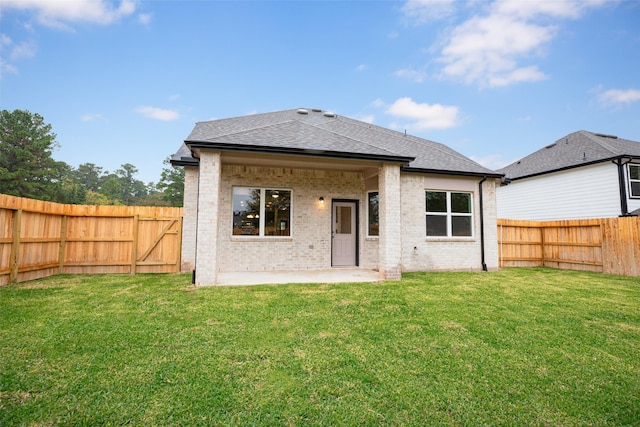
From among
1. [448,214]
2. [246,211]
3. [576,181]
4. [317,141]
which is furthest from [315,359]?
[576,181]

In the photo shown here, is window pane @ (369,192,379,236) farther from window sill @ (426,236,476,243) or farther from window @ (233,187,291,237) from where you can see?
window @ (233,187,291,237)

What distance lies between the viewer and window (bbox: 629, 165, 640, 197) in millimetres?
12141

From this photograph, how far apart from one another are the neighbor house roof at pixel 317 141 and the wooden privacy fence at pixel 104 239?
7.15 ft

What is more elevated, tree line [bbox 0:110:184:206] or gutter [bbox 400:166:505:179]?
tree line [bbox 0:110:184:206]

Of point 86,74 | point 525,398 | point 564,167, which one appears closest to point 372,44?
point 564,167

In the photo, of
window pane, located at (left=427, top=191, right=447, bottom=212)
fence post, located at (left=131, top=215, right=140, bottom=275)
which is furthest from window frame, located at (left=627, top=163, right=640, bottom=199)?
fence post, located at (left=131, top=215, right=140, bottom=275)

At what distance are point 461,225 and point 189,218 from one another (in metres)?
9.13

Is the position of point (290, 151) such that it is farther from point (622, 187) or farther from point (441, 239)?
point (622, 187)

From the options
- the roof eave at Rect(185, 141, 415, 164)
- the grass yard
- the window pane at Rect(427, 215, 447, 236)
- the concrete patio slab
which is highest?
the roof eave at Rect(185, 141, 415, 164)

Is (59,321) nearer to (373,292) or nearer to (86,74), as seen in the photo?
(373,292)

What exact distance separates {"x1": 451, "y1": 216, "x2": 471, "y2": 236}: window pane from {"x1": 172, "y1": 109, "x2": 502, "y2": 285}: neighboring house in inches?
1.4

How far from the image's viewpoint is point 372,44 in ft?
52.9

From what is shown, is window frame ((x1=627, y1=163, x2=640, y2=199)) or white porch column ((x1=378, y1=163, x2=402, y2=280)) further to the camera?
window frame ((x1=627, y1=163, x2=640, y2=199))

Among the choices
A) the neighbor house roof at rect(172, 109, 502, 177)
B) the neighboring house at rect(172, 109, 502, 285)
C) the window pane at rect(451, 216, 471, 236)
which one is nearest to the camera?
the neighbor house roof at rect(172, 109, 502, 177)
